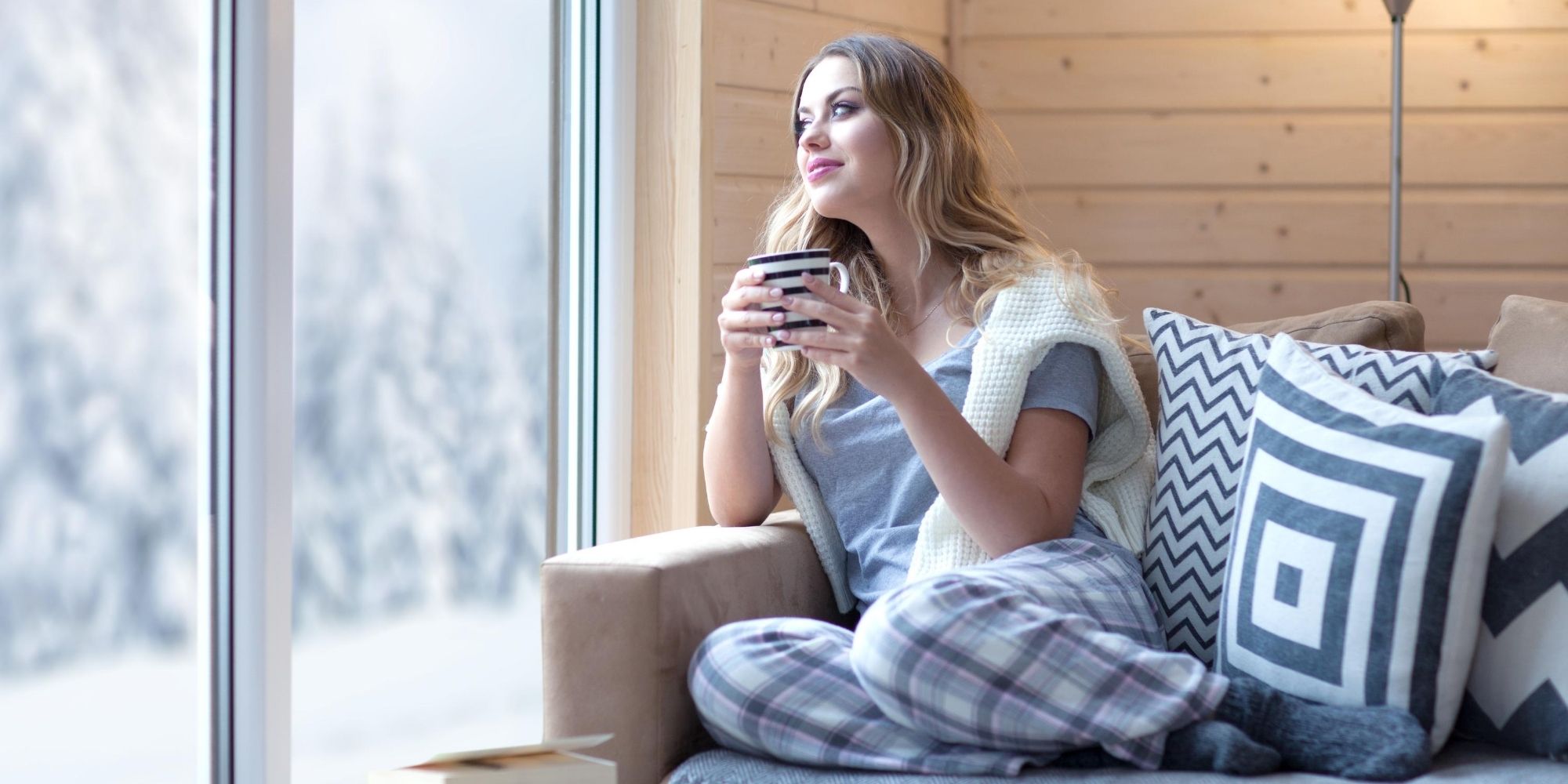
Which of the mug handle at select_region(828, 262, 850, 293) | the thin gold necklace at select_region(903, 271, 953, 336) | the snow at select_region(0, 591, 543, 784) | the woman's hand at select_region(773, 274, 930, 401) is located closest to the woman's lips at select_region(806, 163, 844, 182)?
the mug handle at select_region(828, 262, 850, 293)

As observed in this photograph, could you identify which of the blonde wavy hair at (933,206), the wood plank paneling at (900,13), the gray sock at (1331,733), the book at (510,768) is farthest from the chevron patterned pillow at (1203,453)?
the wood plank paneling at (900,13)

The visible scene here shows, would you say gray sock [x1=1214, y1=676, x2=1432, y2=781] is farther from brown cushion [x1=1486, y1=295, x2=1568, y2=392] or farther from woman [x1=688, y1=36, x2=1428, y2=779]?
brown cushion [x1=1486, y1=295, x2=1568, y2=392]

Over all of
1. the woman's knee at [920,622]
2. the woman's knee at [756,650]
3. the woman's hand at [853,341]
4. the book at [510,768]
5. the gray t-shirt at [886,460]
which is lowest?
the book at [510,768]

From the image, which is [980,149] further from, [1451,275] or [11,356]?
[1451,275]

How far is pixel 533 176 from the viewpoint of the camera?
239 centimetres

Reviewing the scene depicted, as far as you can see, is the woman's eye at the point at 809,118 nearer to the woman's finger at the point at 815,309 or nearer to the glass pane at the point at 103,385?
the woman's finger at the point at 815,309

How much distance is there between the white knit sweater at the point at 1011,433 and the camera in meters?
1.59

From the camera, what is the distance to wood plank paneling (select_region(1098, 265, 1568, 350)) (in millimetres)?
2936

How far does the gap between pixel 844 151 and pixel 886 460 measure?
389mm

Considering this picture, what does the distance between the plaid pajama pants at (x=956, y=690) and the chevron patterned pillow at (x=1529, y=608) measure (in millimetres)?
250

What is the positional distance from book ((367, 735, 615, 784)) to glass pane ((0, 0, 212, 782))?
89cm

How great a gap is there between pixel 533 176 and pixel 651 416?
48cm

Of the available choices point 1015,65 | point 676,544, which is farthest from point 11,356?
point 1015,65

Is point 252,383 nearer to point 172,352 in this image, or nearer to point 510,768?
point 172,352
